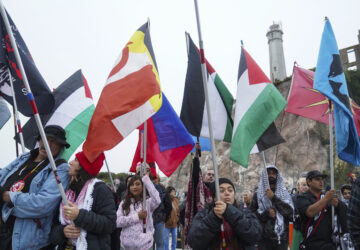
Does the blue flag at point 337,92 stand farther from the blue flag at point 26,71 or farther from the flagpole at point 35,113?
the blue flag at point 26,71

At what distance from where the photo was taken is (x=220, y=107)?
468cm

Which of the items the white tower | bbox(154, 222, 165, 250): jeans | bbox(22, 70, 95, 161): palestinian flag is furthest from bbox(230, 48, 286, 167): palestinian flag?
the white tower

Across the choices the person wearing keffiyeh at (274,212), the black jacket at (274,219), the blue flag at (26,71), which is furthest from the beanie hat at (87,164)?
the black jacket at (274,219)

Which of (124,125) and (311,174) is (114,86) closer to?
(124,125)

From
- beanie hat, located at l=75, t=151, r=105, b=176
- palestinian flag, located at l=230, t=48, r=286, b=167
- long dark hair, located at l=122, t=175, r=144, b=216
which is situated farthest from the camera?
long dark hair, located at l=122, t=175, r=144, b=216

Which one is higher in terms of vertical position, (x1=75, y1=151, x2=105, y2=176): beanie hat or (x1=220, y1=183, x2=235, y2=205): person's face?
(x1=75, y1=151, x2=105, y2=176): beanie hat

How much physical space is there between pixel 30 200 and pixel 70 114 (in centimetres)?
247

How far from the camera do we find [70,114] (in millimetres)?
4926

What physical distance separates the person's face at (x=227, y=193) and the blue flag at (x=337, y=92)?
175 cm

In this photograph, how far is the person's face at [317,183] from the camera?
4.33 metres

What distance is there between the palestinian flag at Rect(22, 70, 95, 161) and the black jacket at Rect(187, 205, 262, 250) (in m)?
2.51

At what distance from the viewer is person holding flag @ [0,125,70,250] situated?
8.71ft

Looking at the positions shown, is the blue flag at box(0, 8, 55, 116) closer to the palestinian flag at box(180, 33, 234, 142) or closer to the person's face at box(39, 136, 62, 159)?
the person's face at box(39, 136, 62, 159)

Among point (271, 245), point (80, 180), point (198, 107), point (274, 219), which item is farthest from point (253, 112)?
point (80, 180)
